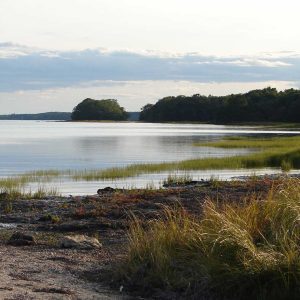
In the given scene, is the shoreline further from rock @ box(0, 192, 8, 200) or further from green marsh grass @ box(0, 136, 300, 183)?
green marsh grass @ box(0, 136, 300, 183)

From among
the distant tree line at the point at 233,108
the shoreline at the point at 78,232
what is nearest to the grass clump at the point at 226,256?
the shoreline at the point at 78,232

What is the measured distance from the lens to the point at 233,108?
482 ft

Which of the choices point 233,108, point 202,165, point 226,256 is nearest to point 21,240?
point 226,256

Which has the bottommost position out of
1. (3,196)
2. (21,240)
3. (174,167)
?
(174,167)

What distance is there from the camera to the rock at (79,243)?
13.1 m

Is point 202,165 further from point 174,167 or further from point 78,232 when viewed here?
point 78,232

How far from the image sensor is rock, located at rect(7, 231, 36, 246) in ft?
44.3

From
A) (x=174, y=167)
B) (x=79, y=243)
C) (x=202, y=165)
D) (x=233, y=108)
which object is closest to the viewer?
(x=79, y=243)

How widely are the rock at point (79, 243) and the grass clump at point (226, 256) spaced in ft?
6.76

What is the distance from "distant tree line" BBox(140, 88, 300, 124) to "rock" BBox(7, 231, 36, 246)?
116m

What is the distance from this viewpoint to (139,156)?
156 ft

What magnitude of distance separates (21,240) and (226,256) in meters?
5.05

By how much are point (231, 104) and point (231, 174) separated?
377 ft

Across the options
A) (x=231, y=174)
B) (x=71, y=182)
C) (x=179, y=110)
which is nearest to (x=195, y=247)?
(x=71, y=182)
